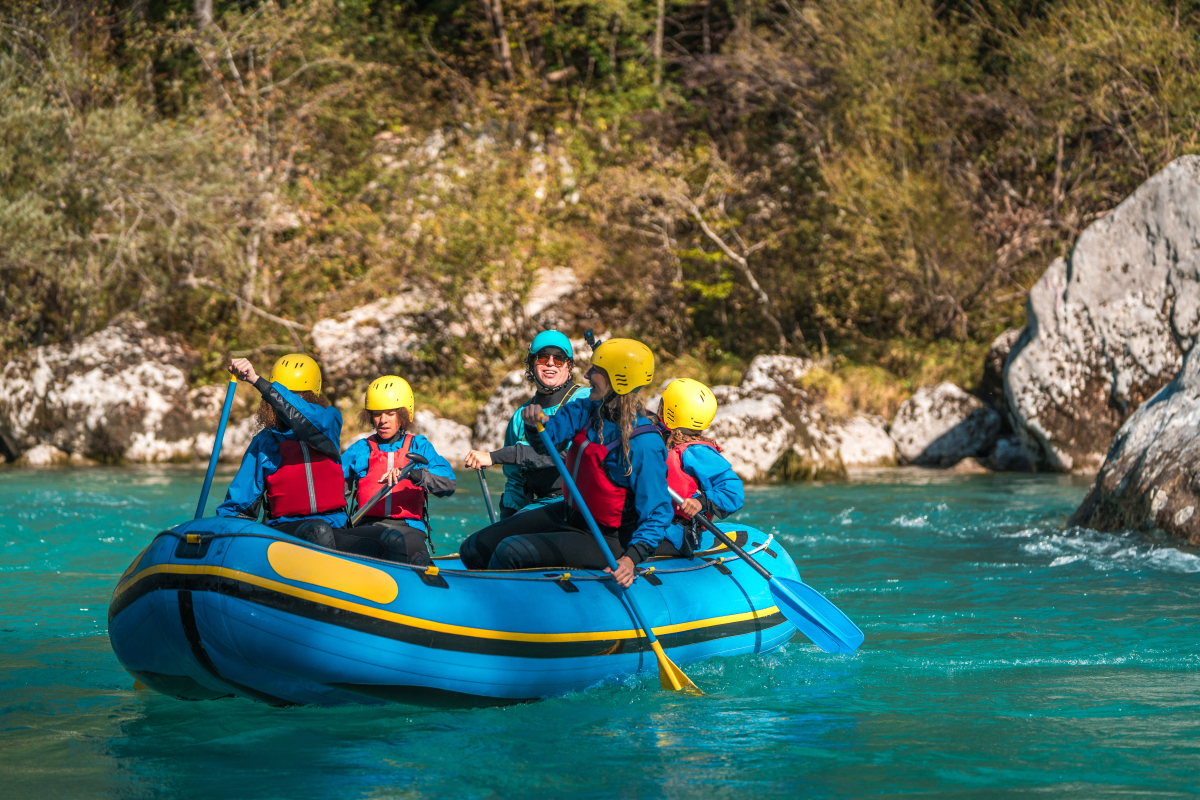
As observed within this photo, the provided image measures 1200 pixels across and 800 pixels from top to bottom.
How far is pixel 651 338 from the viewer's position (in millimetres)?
16750

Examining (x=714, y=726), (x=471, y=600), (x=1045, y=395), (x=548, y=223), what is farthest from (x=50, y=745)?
(x=548, y=223)

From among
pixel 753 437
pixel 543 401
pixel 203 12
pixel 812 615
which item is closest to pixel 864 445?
pixel 753 437

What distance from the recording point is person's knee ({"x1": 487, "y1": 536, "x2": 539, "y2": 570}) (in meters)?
4.46

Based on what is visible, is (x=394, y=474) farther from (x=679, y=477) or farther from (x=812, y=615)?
(x=812, y=615)

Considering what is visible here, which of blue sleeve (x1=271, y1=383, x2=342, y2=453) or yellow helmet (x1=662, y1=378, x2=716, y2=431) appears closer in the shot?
blue sleeve (x1=271, y1=383, x2=342, y2=453)

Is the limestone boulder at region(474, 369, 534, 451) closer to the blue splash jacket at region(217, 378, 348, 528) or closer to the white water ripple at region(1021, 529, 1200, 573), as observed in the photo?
the white water ripple at region(1021, 529, 1200, 573)

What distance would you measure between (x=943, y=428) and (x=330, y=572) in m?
10.7

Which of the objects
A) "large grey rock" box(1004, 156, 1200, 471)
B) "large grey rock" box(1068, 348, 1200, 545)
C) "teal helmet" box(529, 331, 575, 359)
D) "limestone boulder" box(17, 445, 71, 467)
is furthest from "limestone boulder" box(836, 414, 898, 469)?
"limestone boulder" box(17, 445, 71, 467)

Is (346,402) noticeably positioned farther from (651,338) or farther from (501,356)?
(651,338)

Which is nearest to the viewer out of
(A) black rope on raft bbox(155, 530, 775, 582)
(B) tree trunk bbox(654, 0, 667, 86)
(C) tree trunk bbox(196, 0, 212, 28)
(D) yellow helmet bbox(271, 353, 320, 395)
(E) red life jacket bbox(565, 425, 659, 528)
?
(A) black rope on raft bbox(155, 530, 775, 582)

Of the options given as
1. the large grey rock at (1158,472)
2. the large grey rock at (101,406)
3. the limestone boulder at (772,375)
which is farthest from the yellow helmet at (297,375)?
the large grey rock at (101,406)

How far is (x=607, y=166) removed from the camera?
17.3 meters

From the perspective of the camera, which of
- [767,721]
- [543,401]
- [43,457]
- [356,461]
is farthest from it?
[43,457]

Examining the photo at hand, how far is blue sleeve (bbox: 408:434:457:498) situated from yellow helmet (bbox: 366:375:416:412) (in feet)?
0.45
